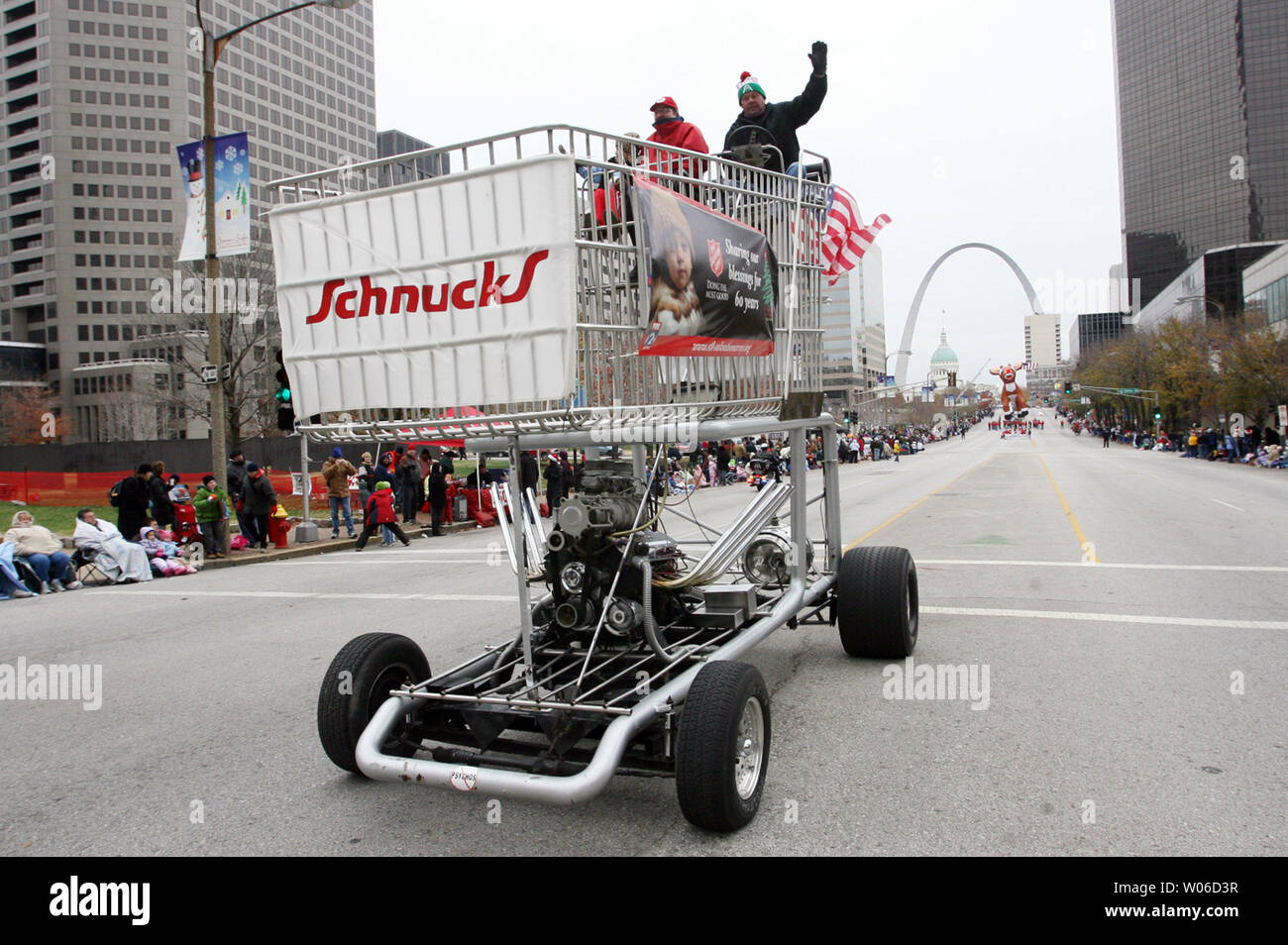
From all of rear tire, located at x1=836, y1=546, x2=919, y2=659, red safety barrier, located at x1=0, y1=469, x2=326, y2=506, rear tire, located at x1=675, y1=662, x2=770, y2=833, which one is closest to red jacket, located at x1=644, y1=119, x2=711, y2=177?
rear tire, located at x1=675, y1=662, x2=770, y2=833

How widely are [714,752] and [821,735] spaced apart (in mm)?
1625

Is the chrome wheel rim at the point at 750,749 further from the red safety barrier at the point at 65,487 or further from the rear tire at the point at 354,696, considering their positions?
→ the red safety barrier at the point at 65,487

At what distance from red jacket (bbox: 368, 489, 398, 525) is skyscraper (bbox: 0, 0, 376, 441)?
86.7 m

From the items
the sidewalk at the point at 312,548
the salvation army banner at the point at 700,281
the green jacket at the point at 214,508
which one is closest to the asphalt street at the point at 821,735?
the salvation army banner at the point at 700,281

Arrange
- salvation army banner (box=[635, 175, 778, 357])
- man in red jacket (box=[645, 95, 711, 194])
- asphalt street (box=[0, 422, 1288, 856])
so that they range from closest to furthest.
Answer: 1. asphalt street (box=[0, 422, 1288, 856])
2. salvation army banner (box=[635, 175, 778, 357])
3. man in red jacket (box=[645, 95, 711, 194])

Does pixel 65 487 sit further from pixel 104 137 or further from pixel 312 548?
pixel 104 137

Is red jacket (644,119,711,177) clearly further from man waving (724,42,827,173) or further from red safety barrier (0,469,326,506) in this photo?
red safety barrier (0,469,326,506)

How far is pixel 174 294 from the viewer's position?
36812mm

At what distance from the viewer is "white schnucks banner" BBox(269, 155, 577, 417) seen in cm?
364

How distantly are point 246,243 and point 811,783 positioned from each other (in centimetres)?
1303

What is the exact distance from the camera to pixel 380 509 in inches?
668

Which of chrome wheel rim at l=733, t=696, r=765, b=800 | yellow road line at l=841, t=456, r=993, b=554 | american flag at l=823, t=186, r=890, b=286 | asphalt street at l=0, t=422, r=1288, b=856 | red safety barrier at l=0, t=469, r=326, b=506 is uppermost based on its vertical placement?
american flag at l=823, t=186, r=890, b=286

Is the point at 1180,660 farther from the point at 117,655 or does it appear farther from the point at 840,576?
the point at 117,655
